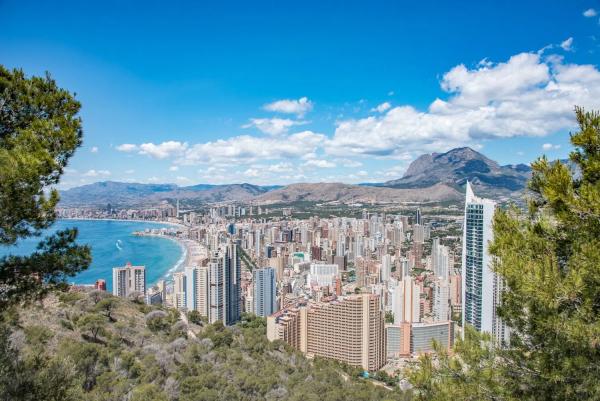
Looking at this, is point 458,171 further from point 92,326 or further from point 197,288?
point 92,326

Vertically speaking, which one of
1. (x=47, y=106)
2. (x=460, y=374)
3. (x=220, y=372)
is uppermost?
(x=47, y=106)

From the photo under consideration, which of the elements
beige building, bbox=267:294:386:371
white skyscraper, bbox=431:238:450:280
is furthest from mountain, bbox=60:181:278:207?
beige building, bbox=267:294:386:371

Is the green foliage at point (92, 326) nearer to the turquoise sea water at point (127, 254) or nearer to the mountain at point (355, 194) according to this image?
the turquoise sea water at point (127, 254)

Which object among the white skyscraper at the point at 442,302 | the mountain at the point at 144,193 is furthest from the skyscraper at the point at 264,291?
the mountain at the point at 144,193

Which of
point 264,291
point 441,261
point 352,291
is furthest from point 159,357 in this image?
point 441,261

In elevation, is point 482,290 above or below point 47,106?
below

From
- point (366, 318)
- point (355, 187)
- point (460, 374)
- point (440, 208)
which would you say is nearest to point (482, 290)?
point (366, 318)

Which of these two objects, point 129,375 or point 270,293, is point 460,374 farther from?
point 270,293
